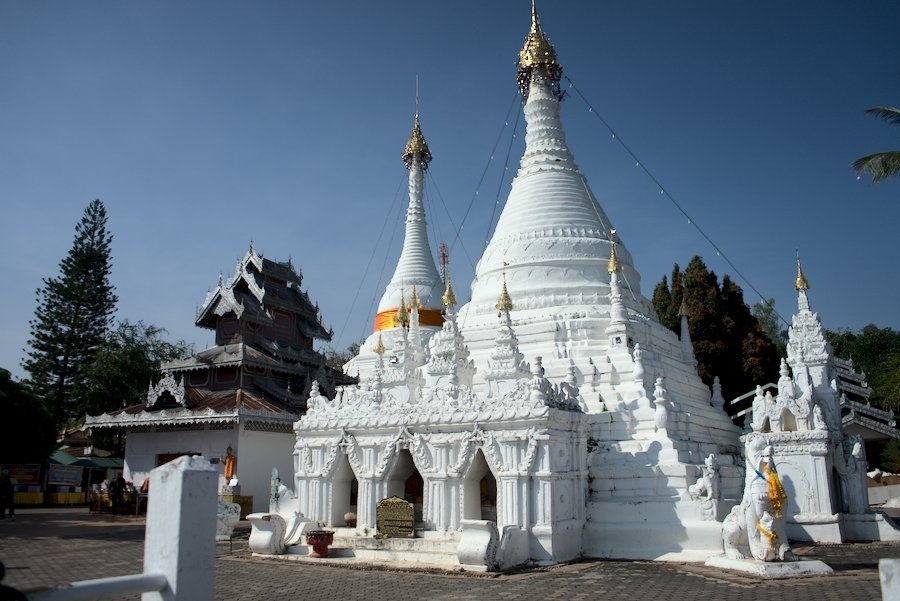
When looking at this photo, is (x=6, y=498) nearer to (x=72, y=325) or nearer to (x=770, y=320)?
(x=72, y=325)

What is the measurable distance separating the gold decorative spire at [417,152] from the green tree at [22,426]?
23.6 metres

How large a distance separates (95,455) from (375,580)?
1401 inches

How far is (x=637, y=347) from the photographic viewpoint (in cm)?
2173

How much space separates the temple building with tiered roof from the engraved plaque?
497 inches

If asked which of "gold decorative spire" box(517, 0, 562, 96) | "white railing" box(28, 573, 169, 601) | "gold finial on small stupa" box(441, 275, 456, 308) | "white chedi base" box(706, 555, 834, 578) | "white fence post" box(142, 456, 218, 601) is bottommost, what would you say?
"white chedi base" box(706, 555, 834, 578)

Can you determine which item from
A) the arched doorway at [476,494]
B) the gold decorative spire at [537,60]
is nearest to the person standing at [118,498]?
the arched doorway at [476,494]

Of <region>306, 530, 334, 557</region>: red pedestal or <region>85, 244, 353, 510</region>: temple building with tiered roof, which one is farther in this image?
<region>85, 244, 353, 510</region>: temple building with tiered roof

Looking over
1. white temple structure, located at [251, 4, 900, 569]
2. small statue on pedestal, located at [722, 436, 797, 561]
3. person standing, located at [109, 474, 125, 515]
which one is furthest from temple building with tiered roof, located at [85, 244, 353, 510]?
small statue on pedestal, located at [722, 436, 797, 561]

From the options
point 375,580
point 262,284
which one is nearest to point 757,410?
point 375,580

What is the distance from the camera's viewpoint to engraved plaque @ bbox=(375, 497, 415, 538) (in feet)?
57.2

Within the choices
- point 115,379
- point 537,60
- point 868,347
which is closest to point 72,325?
point 115,379

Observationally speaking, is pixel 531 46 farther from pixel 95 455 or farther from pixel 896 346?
pixel 896 346

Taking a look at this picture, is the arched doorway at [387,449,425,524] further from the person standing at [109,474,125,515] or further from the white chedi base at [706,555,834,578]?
the person standing at [109,474,125,515]

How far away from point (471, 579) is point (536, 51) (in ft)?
77.7
